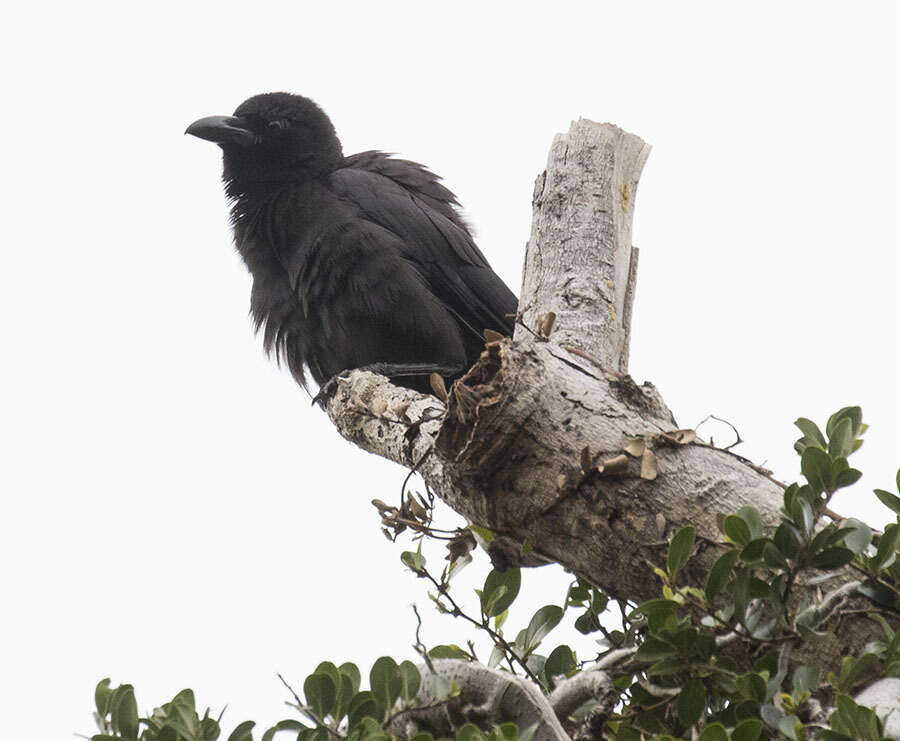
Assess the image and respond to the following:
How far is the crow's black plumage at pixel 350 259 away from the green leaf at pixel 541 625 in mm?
2308

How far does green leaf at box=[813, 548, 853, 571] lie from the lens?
1.94m

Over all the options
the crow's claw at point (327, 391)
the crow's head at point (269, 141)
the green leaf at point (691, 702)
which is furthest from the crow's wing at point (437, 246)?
the green leaf at point (691, 702)

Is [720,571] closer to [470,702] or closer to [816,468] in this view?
[816,468]

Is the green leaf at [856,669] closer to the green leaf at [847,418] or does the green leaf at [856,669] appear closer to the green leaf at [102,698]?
the green leaf at [847,418]

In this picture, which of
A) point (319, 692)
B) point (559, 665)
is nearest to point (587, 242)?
point (559, 665)

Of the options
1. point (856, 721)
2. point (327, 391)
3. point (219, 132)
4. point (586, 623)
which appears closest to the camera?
point (856, 721)

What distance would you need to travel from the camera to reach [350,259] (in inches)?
190

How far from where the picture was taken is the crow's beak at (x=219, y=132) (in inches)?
217

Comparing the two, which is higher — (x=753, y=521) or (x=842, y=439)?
(x=842, y=439)

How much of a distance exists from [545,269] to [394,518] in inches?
51.9

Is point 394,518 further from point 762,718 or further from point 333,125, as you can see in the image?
point 333,125

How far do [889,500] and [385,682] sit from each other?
1047 mm

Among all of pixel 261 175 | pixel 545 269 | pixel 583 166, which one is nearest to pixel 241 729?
pixel 545 269

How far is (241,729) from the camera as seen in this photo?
2018mm
